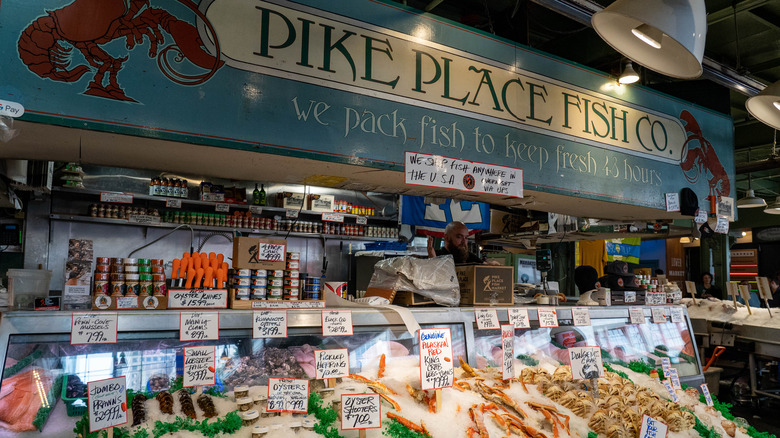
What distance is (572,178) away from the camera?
11.8 feet

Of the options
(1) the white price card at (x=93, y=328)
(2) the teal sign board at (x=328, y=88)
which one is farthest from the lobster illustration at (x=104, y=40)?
(1) the white price card at (x=93, y=328)

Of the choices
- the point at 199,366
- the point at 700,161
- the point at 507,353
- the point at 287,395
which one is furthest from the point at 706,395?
the point at 199,366

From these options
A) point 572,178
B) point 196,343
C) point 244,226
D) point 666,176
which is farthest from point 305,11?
point 244,226

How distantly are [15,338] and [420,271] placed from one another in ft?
6.25

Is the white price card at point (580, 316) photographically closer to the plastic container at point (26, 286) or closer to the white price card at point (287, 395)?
the white price card at point (287, 395)

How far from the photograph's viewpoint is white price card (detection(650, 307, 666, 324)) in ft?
12.1

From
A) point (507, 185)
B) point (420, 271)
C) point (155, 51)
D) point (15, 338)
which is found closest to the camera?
point (15, 338)

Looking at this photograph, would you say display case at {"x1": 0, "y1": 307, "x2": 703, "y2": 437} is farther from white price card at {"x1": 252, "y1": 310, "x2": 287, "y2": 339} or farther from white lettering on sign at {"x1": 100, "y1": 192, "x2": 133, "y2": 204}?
white lettering on sign at {"x1": 100, "y1": 192, "x2": 133, "y2": 204}

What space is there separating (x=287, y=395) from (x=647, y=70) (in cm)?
509

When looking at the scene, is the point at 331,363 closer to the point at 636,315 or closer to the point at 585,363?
the point at 585,363

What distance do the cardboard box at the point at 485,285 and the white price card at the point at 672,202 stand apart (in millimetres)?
2002

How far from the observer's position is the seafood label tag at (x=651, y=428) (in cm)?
245

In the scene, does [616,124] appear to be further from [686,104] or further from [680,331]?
[680,331]

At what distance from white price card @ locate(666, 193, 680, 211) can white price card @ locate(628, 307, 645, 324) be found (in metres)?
1.09
